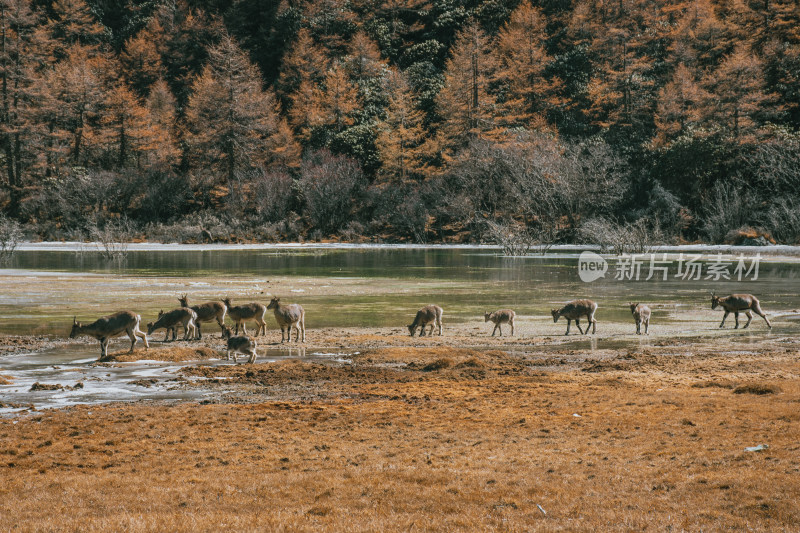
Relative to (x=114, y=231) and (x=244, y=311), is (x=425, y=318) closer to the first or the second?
(x=244, y=311)

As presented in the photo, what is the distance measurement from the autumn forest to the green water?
1723cm

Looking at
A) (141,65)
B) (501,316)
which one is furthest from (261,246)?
(501,316)

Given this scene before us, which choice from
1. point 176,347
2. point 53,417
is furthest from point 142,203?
point 53,417

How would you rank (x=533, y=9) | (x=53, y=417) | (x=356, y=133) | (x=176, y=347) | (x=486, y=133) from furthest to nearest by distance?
(x=533, y=9)
(x=356, y=133)
(x=486, y=133)
(x=176, y=347)
(x=53, y=417)

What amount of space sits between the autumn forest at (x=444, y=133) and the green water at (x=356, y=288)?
17.2m

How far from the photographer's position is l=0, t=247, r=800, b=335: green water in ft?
76.7

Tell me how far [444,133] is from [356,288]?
166ft

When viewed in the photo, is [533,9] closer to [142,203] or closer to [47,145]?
[142,203]

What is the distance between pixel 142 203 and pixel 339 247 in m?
24.5

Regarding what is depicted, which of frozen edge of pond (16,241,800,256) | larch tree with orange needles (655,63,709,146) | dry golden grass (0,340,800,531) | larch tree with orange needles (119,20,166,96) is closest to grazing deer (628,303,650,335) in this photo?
dry golden grass (0,340,800,531)

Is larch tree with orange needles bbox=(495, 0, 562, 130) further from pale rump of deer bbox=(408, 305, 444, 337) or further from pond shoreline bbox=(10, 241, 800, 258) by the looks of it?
pale rump of deer bbox=(408, 305, 444, 337)

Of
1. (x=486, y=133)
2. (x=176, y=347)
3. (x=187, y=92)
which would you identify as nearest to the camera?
(x=176, y=347)

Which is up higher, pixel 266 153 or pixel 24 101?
pixel 24 101

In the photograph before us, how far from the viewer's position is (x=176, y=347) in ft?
55.6
